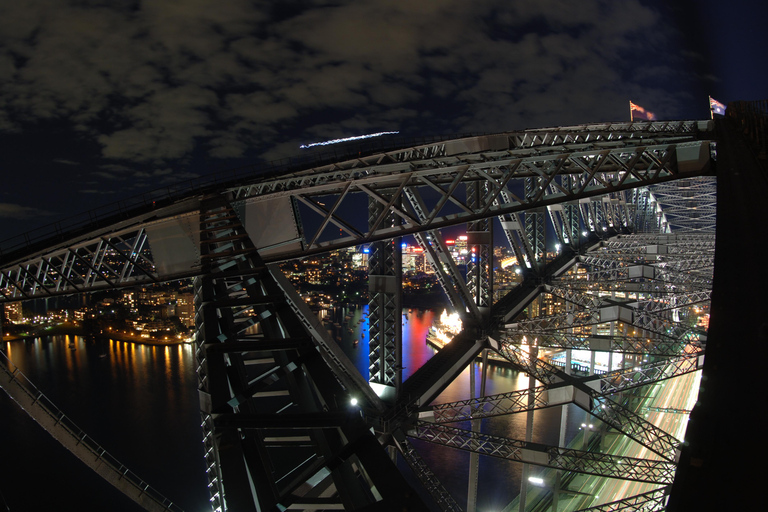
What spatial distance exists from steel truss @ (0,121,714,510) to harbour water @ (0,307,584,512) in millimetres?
7849

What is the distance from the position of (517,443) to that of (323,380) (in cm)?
816

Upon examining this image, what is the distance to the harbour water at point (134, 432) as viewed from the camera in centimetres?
2744

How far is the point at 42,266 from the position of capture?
10.4m

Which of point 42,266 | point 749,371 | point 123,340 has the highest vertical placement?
point 42,266

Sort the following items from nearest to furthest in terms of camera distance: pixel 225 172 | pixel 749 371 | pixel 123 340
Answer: pixel 749 371 → pixel 225 172 → pixel 123 340

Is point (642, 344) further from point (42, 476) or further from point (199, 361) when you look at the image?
point (42, 476)

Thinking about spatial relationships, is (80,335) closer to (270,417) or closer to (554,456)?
(554,456)

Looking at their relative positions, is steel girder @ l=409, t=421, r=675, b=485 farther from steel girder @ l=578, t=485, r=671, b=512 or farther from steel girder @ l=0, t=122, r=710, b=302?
steel girder @ l=0, t=122, r=710, b=302

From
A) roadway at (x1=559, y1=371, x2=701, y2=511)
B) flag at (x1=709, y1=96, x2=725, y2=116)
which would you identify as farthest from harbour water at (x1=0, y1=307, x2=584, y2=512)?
flag at (x1=709, y1=96, x2=725, y2=116)

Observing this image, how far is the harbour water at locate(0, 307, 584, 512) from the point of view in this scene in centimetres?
2744

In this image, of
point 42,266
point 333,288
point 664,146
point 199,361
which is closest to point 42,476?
point 42,266

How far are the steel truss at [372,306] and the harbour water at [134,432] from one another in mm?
7849

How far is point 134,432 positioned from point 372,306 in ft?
95.0

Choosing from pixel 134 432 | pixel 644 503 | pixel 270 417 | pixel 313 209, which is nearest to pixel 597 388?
pixel 644 503
